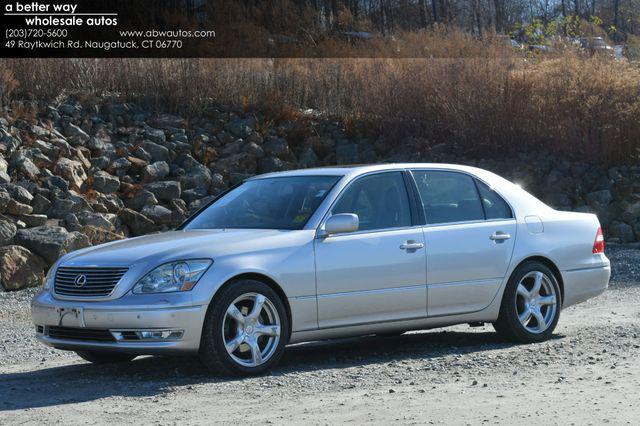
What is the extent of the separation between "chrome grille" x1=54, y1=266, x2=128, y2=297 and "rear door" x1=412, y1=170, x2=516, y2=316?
2.59 meters

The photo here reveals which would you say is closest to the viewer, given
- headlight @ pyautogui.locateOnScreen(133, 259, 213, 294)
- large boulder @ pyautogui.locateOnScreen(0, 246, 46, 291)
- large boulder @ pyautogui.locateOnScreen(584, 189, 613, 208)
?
headlight @ pyautogui.locateOnScreen(133, 259, 213, 294)

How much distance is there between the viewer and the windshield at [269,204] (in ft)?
29.8

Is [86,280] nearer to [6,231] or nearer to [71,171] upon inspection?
[6,231]

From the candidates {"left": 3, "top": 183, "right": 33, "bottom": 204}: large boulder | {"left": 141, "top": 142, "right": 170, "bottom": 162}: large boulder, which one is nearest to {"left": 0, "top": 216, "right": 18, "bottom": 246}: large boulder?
{"left": 3, "top": 183, "right": 33, "bottom": 204}: large boulder

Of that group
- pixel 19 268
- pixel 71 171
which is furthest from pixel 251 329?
pixel 71 171

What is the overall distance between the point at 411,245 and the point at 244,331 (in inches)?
65.9

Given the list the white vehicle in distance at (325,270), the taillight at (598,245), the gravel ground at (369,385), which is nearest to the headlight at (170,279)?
the white vehicle in distance at (325,270)

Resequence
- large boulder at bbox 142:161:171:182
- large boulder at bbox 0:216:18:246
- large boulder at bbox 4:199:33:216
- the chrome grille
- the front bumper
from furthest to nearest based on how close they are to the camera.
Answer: large boulder at bbox 142:161:171:182, large boulder at bbox 4:199:33:216, large boulder at bbox 0:216:18:246, the chrome grille, the front bumper

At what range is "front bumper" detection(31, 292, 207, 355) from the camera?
798 centimetres

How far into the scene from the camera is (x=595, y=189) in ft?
72.2

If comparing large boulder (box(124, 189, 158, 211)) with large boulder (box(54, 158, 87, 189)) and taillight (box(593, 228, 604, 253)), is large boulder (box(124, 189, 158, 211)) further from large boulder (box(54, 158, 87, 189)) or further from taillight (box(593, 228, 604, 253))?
taillight (box(593, 228, 604, 253))

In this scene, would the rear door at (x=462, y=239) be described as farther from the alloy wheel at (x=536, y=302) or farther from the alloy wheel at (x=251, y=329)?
the alloy wheel at (x=251, y=329)

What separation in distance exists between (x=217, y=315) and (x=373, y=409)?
1.59 m

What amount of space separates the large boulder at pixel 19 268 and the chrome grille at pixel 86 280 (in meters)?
7.31
